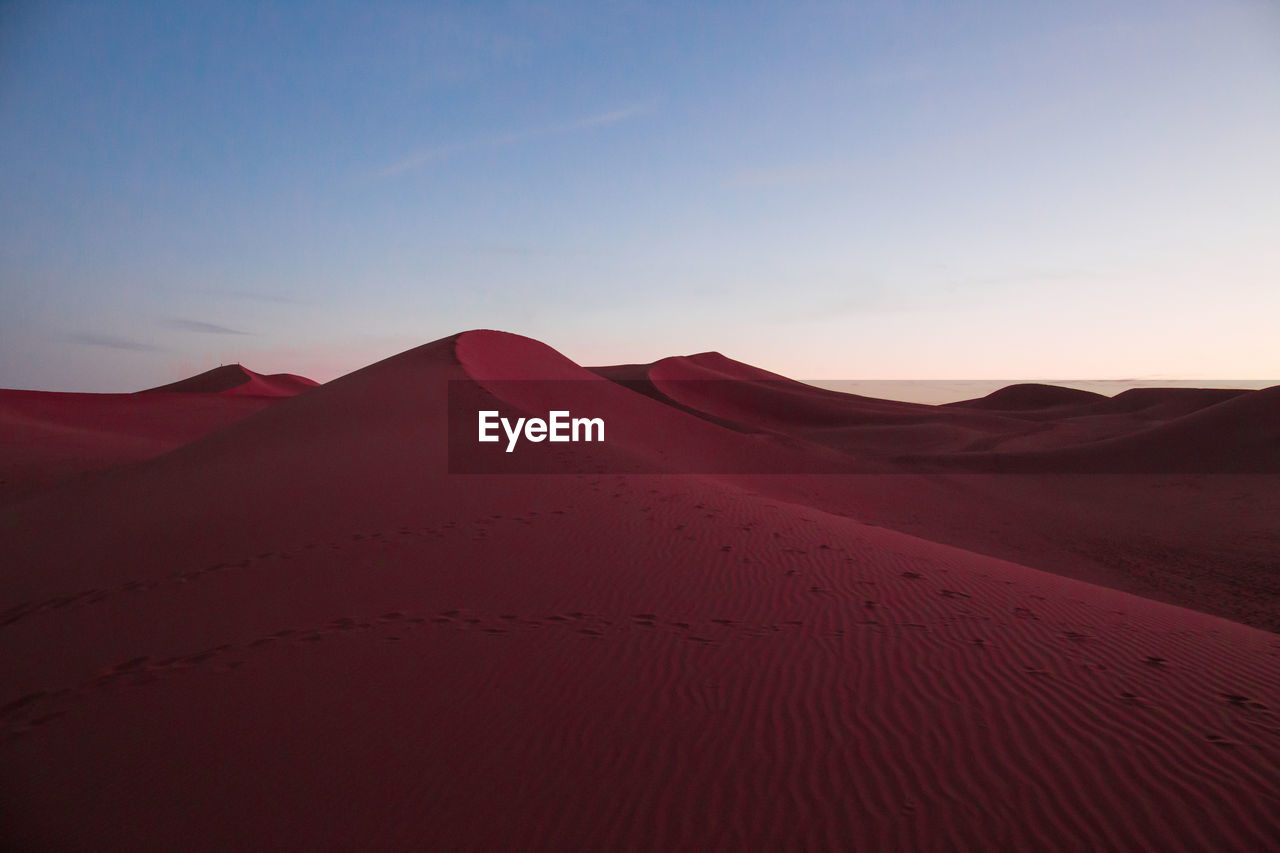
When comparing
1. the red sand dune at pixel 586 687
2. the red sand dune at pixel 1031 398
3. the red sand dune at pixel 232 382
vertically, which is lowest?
the red sand dune at pixel 586 687

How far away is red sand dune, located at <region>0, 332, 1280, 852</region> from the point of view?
3.55 metres

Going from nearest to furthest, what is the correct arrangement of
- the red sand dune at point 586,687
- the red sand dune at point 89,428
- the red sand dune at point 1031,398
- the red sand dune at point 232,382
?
the red sand dune at point 586,687 → the red sand dune at point 89,428 → the red sand dune at point 1031,398 → the red sand dune at point 232,382

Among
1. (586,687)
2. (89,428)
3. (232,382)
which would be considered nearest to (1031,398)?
(586,687)

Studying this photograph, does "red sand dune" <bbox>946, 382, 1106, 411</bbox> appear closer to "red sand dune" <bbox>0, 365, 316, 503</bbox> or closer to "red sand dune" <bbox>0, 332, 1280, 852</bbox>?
"red sand dune" <bbox>0, 332, 1280, 852</bbox>

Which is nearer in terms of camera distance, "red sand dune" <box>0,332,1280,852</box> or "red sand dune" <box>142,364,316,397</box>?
"red sand dune" <box>0,332,1280,852</box>

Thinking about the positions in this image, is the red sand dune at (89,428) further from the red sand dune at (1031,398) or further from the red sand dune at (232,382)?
the red sand dune at (1031,398)

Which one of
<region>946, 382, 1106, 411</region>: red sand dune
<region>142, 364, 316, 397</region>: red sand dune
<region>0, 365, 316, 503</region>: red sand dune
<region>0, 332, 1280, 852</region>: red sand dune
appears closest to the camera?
<region>0, 332, 1280, 852</region>: red sand dune

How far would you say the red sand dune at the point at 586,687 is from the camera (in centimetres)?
355

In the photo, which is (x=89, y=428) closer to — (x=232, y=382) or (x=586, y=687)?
(x=586, y=687)

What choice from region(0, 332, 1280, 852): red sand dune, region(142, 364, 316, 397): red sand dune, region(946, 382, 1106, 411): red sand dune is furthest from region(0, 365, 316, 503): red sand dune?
region(946, 382, 1106, 411): red sand dune

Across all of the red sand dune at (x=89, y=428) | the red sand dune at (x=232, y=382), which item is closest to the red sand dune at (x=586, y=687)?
the red sand dune at (x=89, y=428)

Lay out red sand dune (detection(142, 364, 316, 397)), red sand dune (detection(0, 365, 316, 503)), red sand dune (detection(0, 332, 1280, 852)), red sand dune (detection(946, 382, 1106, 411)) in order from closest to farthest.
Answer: red sand dune (detection(0, 332, 1280, 852)), red sand dune (detection(0, 365, 316, 503)), red sand dune (detection(946, 382, 1106, 411)), red sand dune (detection(142, 364, 316, 397))

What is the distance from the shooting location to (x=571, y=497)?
9.99 metres

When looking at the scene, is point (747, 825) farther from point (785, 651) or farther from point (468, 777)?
point (785, 651)
